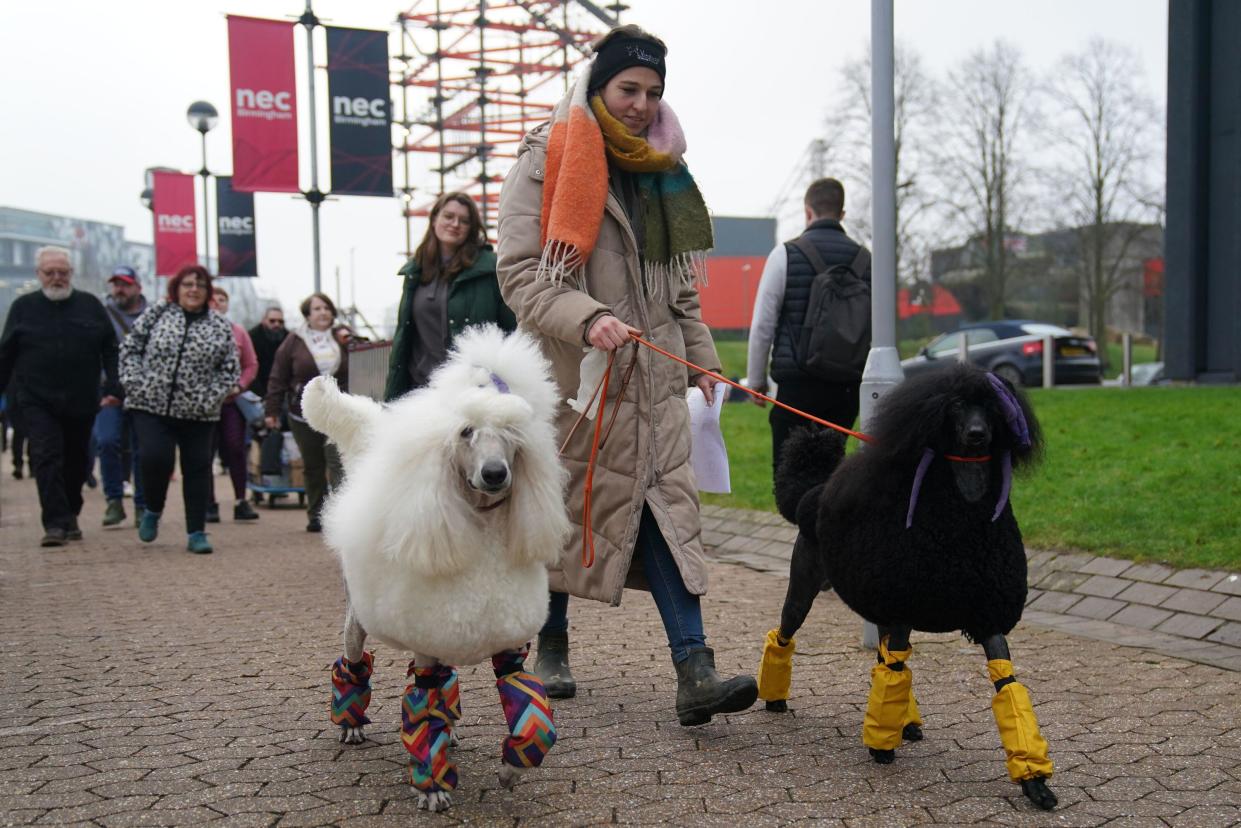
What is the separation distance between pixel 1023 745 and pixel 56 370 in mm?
8696

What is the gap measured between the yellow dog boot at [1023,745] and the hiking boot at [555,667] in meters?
1.87

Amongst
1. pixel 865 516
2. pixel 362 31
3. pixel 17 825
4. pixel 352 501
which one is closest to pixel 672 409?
pixel 865 516

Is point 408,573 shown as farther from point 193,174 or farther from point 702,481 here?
point 193,174

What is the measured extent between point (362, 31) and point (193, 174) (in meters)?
10.7

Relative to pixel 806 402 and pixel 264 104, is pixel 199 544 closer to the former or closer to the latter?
pixel 806 402

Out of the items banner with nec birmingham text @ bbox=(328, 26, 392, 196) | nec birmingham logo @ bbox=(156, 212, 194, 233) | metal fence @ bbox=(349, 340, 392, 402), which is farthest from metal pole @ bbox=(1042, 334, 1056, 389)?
metal fence @ bbox=(349, 340, 392, 402)

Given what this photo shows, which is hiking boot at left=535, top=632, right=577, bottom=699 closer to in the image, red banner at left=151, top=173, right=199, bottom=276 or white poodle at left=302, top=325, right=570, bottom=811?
white poodle at left=302, top=325, right=570, bottom=811

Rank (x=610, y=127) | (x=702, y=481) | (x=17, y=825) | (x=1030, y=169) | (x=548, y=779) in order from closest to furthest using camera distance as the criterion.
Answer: (x=17, y=825) < (x=548, y=779) < (x=610, y=127) < (x=702, y=481) < (x=1030, y=169)

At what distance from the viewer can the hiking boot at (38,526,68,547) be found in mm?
10062

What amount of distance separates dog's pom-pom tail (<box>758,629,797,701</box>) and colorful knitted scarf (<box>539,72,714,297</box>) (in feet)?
4.64

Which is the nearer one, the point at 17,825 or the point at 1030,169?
the point at 17,825

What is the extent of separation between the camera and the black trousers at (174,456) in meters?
9.27

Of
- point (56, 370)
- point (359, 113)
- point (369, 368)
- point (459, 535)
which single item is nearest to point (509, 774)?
point (459, 535)

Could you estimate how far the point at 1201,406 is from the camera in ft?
37.5
